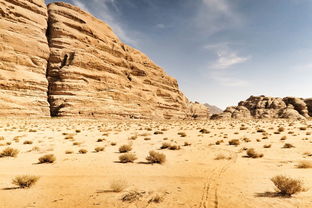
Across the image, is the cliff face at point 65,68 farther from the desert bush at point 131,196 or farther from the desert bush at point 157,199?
the desert bush at point 157,199

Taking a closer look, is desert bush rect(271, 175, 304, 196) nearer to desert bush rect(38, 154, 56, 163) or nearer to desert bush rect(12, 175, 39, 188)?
desert bush rect(12, 175, 39, 188)

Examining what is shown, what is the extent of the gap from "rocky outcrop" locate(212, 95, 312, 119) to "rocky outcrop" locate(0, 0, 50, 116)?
77736 mm

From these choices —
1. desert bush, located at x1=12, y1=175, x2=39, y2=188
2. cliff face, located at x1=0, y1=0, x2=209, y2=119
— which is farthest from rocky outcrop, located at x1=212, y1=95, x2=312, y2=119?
desert bush, located at x1=12, y1=175, x2=39, y2=188

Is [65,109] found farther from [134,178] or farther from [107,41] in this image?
[134,178]

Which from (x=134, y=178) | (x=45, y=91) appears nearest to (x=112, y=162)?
(x=134, y=178)

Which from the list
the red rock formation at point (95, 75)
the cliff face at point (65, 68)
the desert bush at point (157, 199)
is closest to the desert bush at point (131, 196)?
the desert bush at point (157, 199)

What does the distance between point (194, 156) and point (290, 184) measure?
18.8ft

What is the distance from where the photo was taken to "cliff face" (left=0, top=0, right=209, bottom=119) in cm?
4728

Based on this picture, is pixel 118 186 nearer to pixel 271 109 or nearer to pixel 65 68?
pixel 65 68

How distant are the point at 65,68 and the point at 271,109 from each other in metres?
95.5

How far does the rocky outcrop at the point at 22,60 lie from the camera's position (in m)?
44.5

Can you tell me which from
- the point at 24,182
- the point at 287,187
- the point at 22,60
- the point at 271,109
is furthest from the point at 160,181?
the point at 271,109

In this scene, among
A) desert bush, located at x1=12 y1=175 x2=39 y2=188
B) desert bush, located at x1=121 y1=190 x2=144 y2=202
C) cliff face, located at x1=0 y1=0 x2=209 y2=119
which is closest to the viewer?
desert bush, located at x1=121 y1=190 x2=144 y2=202

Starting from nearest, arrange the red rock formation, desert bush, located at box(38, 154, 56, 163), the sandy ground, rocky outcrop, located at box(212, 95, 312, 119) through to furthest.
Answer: the sandy ground → desert bush, located at box(38, 154, 56, 163) → the red rock formation → rocky outcrop, located at box(212, 95, 312, 119)
